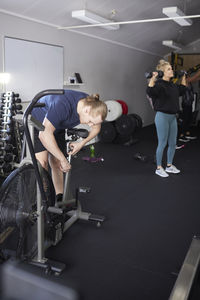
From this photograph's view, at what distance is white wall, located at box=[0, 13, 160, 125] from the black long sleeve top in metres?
1.78

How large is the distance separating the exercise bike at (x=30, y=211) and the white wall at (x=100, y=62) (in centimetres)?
225

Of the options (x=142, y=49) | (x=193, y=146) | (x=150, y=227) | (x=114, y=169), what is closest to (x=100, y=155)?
(x=114, y=169)

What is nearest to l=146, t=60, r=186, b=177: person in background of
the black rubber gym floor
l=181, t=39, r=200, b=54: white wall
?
the black rubber gym floor

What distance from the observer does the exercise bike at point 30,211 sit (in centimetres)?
153

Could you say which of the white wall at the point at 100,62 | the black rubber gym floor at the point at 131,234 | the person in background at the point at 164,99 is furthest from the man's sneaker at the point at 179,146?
the person in background at the point at 164,99

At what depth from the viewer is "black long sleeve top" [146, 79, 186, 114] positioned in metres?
3.34

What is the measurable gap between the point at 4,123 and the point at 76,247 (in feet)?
5.38

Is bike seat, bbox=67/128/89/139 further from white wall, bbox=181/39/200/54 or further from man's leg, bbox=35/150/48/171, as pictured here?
white wall, bbox=181/39/200/54

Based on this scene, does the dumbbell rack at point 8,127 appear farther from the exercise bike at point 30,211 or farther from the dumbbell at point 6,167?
the exercise bike at point 30,211

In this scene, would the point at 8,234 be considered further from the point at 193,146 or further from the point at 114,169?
the point at 193,146

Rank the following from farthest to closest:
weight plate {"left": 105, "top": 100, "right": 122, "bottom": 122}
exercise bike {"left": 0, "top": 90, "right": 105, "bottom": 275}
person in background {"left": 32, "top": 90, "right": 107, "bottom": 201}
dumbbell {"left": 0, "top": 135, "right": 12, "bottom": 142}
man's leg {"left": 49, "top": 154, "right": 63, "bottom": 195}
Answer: weight plate {"left": 105, "top": 100, "right": 122, "bottom": 122} → dumbbell {"left": 0, "top": 135, "right": 12, "bottom": 142} → man's leg {"left": 49, "top": 154, "right": 63, "bottom": 195} → person in background {"left": 32, "top": 90, "right": 107, "bottom": 201} → exercise bike {"left": 0, "top": 90, "right": 105, "bottom": 275}

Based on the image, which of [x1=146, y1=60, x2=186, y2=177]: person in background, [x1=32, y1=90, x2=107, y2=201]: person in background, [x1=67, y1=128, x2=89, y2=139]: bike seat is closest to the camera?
[x1=32, y1=90, x2=107, y2=201]: person in background

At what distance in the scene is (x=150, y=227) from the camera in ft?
7.68

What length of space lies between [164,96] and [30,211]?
2.19 m
